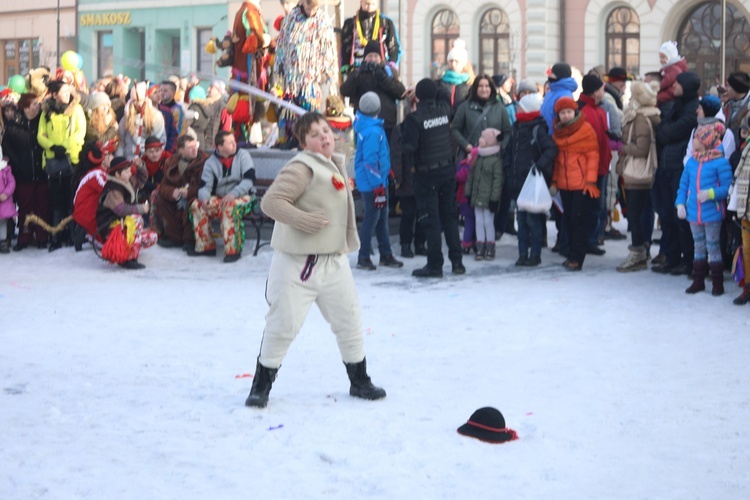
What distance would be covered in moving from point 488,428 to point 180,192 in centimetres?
737

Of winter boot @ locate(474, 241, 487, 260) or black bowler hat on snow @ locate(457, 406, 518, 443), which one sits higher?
winter boot @ locate(474, 241, 487, 260)

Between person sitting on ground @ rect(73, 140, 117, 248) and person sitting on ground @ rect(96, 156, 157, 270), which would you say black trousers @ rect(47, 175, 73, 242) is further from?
person sitting on ground @ rect(96, 156, 157, 270)

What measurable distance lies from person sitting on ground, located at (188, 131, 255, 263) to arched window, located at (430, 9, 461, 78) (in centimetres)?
1975

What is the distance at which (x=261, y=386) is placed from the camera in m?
6.89

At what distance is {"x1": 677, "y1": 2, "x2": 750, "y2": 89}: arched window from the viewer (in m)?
27.4

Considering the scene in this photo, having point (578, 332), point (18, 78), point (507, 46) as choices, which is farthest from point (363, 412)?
point (507, 46)

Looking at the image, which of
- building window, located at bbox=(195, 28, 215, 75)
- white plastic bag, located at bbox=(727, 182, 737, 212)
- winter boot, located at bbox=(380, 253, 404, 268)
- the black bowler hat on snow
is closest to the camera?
the black bowler hat on snow

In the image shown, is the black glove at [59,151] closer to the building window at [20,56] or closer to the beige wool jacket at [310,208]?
the beige wool jacket at [310,208]

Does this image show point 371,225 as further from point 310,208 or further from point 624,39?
point 624,39

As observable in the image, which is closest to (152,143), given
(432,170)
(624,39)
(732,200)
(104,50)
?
(432,170)

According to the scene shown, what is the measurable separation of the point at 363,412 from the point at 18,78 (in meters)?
13.8

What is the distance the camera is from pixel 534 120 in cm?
1188

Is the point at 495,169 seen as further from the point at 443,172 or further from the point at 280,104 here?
the point at 280,104

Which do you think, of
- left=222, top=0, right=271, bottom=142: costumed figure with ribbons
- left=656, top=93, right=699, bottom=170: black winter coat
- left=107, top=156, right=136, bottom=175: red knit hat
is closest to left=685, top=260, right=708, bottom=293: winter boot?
left=656, top=93, right=699, bottom=170: black winter coat
